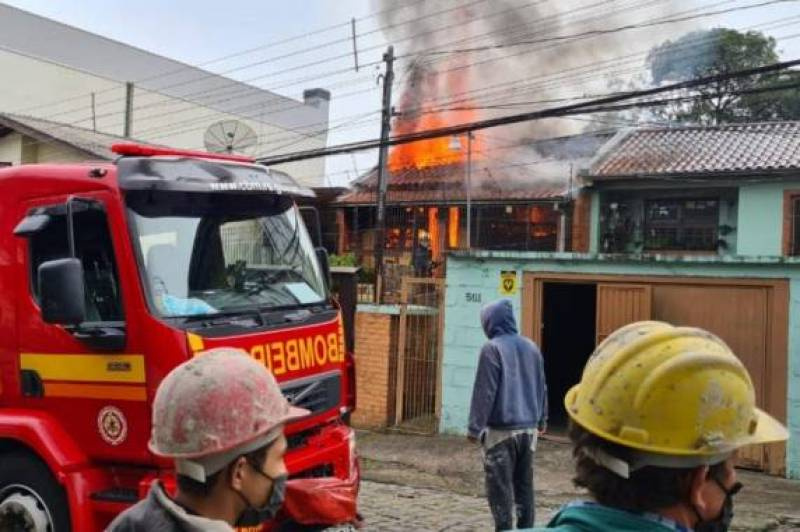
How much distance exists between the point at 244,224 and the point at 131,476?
5.86 ft

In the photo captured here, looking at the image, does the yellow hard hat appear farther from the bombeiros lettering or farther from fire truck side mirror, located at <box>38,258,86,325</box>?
fire truck side mirror, located at <box>38,258,86,325</box>

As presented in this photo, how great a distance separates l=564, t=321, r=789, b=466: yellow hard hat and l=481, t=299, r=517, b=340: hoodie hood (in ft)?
13.7

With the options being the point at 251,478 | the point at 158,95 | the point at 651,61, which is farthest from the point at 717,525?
the point at 158,95

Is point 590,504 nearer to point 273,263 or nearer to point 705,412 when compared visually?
point 705,412

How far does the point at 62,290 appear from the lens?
4.25 m

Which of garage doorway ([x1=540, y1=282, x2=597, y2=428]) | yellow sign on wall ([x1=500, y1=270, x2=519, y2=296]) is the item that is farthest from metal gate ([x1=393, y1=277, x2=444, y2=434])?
garage doorway ([x1=540, y1=282, x2=597, y2=428])

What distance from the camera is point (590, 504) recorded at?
1.53 m

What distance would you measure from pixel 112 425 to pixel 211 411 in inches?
110

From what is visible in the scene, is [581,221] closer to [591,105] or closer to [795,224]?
[795,224]

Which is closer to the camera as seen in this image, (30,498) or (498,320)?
(30,498)

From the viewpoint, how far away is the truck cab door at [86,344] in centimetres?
447

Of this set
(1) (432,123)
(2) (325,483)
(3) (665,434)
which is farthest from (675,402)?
(1) (432,123)

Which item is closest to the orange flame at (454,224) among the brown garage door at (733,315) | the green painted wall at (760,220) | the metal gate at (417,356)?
the green painted wall at (760,220)

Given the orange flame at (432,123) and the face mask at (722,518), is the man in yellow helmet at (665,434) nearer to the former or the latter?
the face mask at (722,518)
